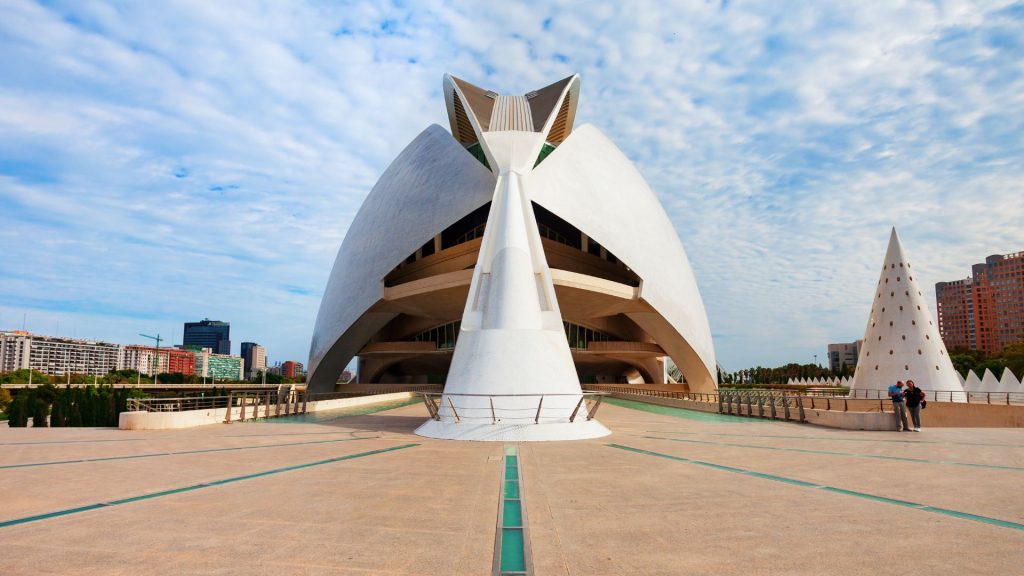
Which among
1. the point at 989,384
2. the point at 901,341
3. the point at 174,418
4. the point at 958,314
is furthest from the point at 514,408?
the point at 958,314

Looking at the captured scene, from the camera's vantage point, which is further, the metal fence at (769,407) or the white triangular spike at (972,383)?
the white triangular spike at (972,383)

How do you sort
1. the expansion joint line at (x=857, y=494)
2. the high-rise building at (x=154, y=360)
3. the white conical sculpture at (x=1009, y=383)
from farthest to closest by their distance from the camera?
the high-rise building at (x=154, y=360) → the white conical sculpture at (x=1009, y=383) → the expansion joint line at (x=857, y=494)

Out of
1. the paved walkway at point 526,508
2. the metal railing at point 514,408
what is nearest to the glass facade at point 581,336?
the metal railing at point 514,408

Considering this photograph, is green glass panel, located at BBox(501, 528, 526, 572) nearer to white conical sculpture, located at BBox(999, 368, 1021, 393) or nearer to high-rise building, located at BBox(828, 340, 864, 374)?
white conical sculpture, located at BBox(999, 368, 1021, 393)

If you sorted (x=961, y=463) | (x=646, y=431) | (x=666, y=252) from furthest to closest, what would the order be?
(x=666, y=252) → (x=646, y=431) → (x=961, y=463)

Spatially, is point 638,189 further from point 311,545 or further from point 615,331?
point 311,545

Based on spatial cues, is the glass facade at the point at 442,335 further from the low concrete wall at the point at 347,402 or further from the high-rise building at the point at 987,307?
the high-rise building at the point at 987,307

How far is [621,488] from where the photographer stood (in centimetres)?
533

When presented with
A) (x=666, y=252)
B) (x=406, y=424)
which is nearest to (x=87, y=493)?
(x=406, y=424)

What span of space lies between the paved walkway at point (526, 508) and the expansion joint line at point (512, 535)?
6 cm

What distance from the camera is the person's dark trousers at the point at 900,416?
10742 mm

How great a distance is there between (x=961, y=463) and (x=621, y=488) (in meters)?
4.30

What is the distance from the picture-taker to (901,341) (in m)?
21.6

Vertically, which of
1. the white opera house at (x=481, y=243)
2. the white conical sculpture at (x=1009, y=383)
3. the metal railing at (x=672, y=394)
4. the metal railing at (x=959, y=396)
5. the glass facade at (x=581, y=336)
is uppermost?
the white opera house at (x=481, y=243)
